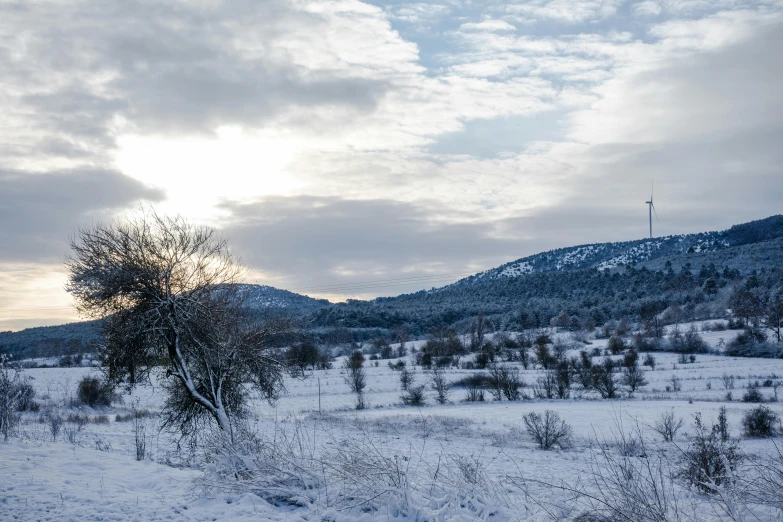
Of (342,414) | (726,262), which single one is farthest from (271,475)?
(726,262)

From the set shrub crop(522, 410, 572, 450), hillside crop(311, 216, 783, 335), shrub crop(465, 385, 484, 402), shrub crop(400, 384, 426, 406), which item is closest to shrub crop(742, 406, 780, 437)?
shrub crop(522, 410, 572, 450)

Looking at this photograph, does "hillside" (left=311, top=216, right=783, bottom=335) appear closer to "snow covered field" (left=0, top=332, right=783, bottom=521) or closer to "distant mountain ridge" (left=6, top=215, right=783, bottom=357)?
"distant mountain ridge" (left=6, top=215, right=783, bottom=357)

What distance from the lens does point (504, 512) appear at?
734 centimetres

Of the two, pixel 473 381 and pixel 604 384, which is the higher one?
pixel 604 384

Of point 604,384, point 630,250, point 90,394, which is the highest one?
point 630,250

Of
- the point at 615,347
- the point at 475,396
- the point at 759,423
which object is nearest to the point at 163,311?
the point at 759,423

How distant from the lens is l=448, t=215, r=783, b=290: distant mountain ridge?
137500 mm

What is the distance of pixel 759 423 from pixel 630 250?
13253 centimetres

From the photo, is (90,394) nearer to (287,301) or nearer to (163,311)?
(163,311)

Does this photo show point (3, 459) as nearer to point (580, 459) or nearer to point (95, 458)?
point (95, 458)

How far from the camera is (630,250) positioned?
477 ft

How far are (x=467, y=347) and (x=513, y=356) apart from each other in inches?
492

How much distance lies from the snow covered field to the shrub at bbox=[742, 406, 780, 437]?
748 mm

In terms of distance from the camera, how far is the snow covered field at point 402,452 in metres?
7.59
